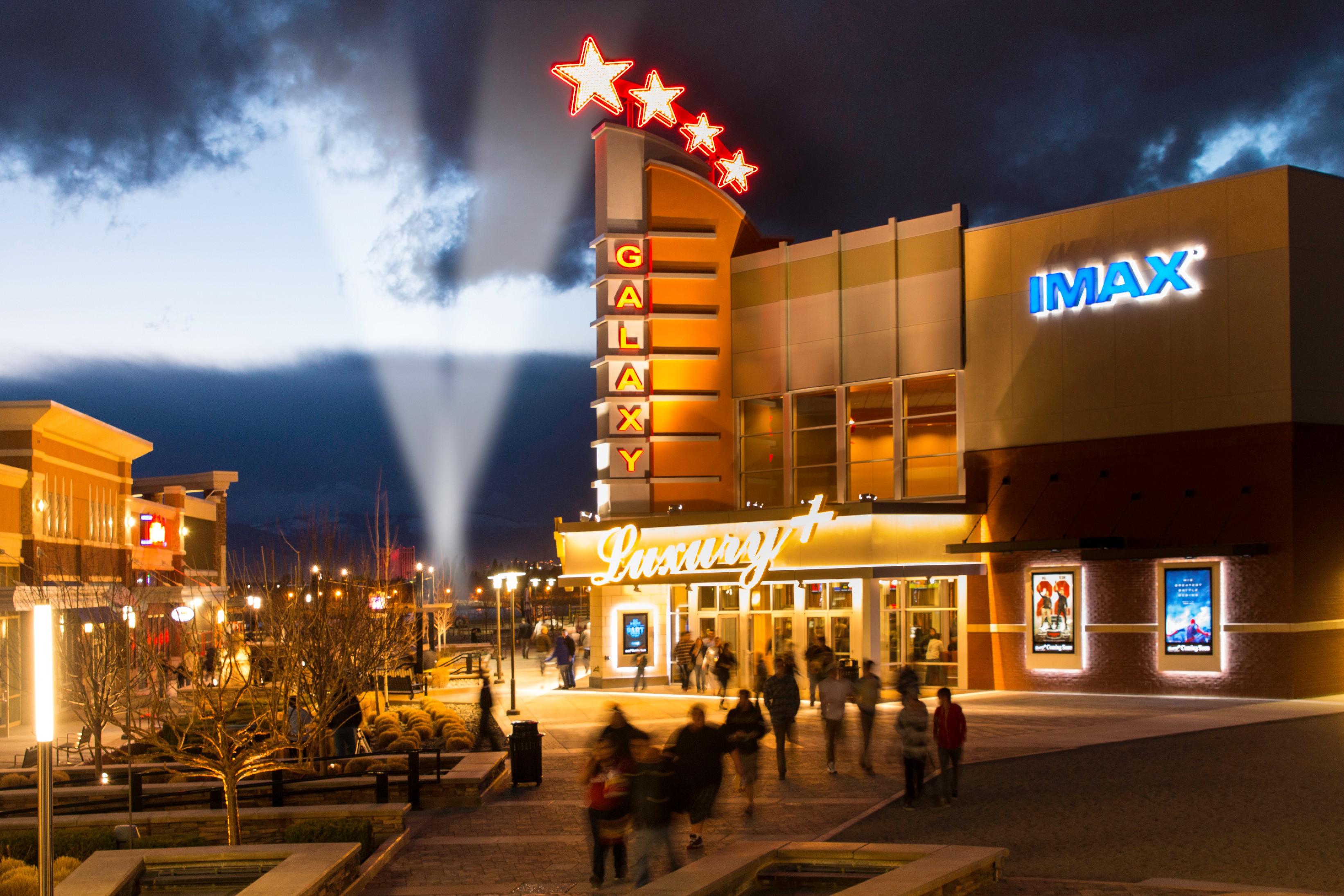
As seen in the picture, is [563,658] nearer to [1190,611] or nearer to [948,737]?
[1190,611]

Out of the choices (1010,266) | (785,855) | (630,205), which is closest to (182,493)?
(630,205)

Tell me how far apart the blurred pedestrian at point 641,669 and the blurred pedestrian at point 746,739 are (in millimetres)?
20148

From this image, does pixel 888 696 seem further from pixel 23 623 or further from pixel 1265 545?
pixel 23 623

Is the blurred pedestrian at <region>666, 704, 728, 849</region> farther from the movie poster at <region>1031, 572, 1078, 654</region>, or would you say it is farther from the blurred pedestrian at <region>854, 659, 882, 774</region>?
the movie poster at <region>1031, 572, 1078, 654</region>

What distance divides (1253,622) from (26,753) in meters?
26.4

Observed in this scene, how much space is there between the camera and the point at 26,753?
22875 millimetres

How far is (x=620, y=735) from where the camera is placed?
12.8 meters

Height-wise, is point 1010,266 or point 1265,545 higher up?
point 1010,266

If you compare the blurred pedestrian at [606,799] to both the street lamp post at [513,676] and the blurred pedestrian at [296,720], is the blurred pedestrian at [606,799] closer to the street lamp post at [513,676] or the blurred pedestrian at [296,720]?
the blurred pedestrian at [296,720]

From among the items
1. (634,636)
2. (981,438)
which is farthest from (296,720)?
(981,438)

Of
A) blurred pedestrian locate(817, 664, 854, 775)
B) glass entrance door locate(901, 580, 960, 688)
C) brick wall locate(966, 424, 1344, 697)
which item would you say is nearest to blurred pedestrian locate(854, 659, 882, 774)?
blurred pedestrian locate(817, 664, 854, 775)

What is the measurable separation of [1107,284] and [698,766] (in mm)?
21506

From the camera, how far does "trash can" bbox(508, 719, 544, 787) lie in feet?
62.7

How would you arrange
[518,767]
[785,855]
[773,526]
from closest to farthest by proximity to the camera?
[785,855] → [518,767] → [773,526]
